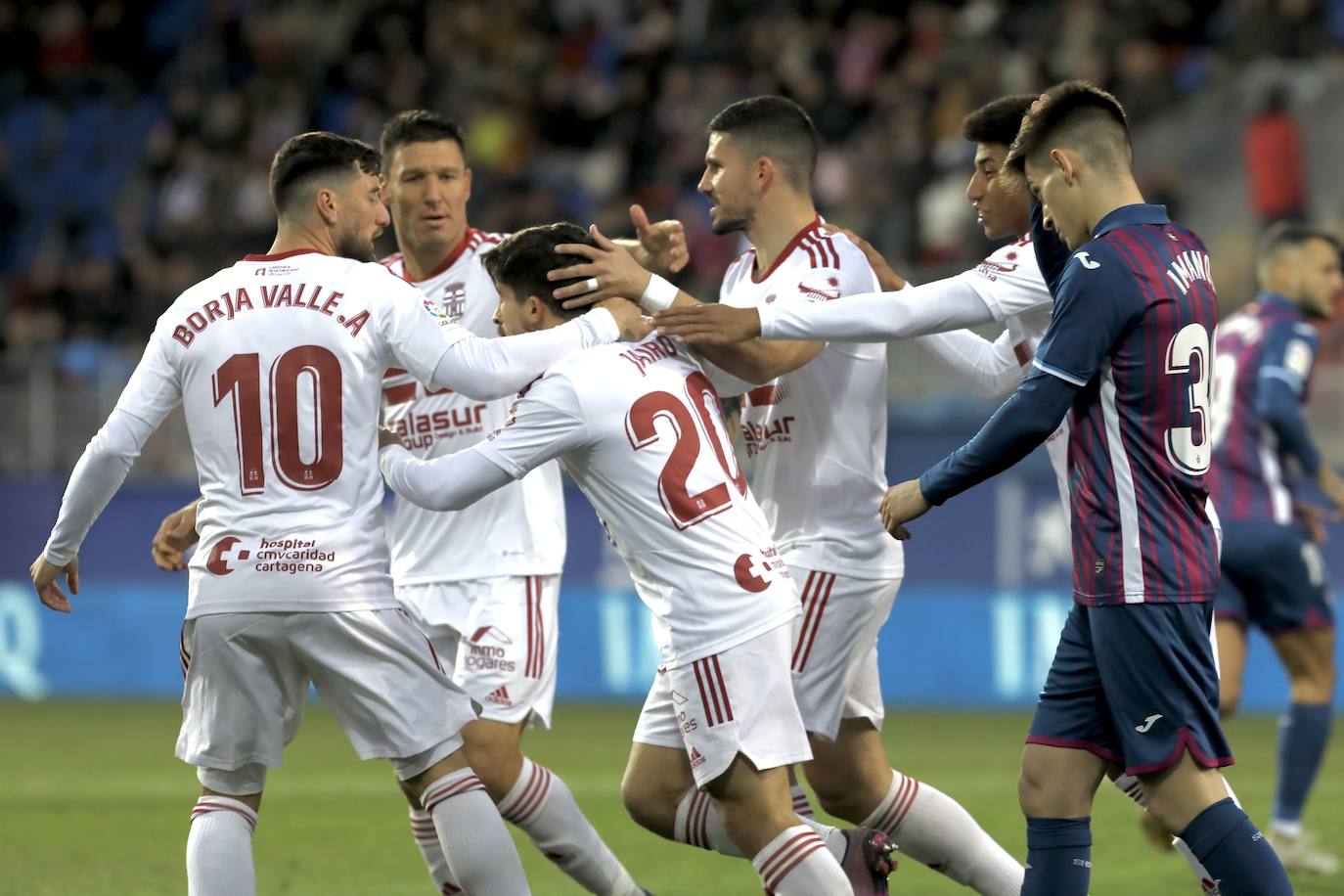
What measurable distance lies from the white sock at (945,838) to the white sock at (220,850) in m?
1.89

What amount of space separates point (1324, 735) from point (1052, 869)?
344 cm

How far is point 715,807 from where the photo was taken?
527 centimetres

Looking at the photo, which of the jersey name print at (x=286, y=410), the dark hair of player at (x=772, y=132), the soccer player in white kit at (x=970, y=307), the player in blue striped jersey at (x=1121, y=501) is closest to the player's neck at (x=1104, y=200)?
the player in blue striped jersey at (x=1121, y=501)

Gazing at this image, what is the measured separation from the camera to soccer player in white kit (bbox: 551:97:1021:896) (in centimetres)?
559

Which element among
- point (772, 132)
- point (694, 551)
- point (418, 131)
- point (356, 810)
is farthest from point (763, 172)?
point (356, 810)

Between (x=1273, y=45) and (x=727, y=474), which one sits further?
(x=1273, y=45)

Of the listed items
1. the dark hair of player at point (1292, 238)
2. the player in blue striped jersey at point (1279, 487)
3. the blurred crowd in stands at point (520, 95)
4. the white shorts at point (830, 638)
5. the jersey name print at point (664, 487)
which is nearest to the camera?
the jersey name print at point (664, 487)

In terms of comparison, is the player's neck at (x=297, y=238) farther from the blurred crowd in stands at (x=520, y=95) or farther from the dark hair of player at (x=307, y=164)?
the blurred crowd in stands at (x=520, y=95)

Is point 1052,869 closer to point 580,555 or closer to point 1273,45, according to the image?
point 580,555

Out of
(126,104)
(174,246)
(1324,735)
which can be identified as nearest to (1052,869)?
(1324,735)

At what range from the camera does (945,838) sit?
5.69 metres

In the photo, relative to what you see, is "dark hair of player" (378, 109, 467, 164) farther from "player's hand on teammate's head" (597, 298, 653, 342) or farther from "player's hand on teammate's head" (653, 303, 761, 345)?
"player's hand on teammate's head" (653, 303, 761, 345)

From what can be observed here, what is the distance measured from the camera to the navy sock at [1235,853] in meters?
4.44

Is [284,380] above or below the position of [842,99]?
below
